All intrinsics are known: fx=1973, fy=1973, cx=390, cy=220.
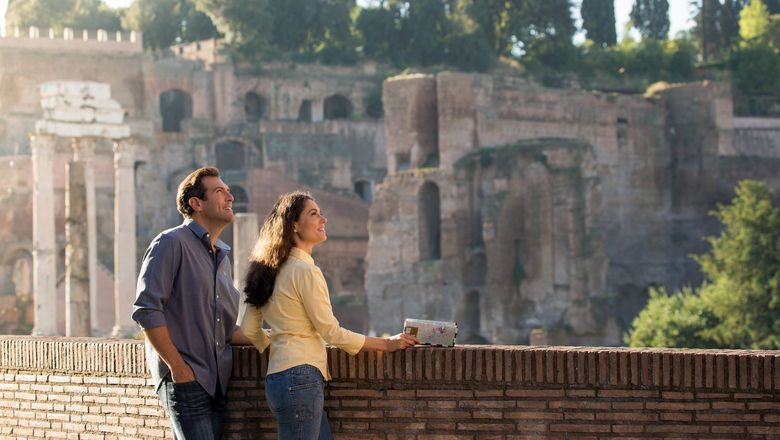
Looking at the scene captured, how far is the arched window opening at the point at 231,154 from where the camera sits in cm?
6347

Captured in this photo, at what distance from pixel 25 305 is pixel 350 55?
2010 cm

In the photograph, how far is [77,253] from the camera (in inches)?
1686

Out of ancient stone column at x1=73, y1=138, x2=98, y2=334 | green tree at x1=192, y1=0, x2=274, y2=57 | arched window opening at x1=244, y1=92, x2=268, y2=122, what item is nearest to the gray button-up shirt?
ancient stone column at x1=73, y1=138, x2=98, y2=334

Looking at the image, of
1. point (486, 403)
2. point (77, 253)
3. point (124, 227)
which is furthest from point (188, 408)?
point (124, 227)

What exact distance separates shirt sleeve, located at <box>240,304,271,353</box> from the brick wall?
160mm

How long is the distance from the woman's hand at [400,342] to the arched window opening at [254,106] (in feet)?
182

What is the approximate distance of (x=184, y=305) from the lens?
33.6ft

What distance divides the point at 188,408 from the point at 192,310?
509mm

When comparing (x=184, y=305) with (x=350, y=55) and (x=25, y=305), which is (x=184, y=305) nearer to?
(x=25, y=305)

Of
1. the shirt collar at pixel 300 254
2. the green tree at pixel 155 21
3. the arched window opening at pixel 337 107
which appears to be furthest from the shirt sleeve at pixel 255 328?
the green tree at pixel 155 21

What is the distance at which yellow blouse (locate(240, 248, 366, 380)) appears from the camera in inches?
396

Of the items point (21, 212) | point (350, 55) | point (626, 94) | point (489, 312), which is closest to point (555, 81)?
point (626, 94)

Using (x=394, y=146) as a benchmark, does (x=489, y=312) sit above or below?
below

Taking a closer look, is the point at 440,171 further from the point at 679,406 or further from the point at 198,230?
the point at 679,406
